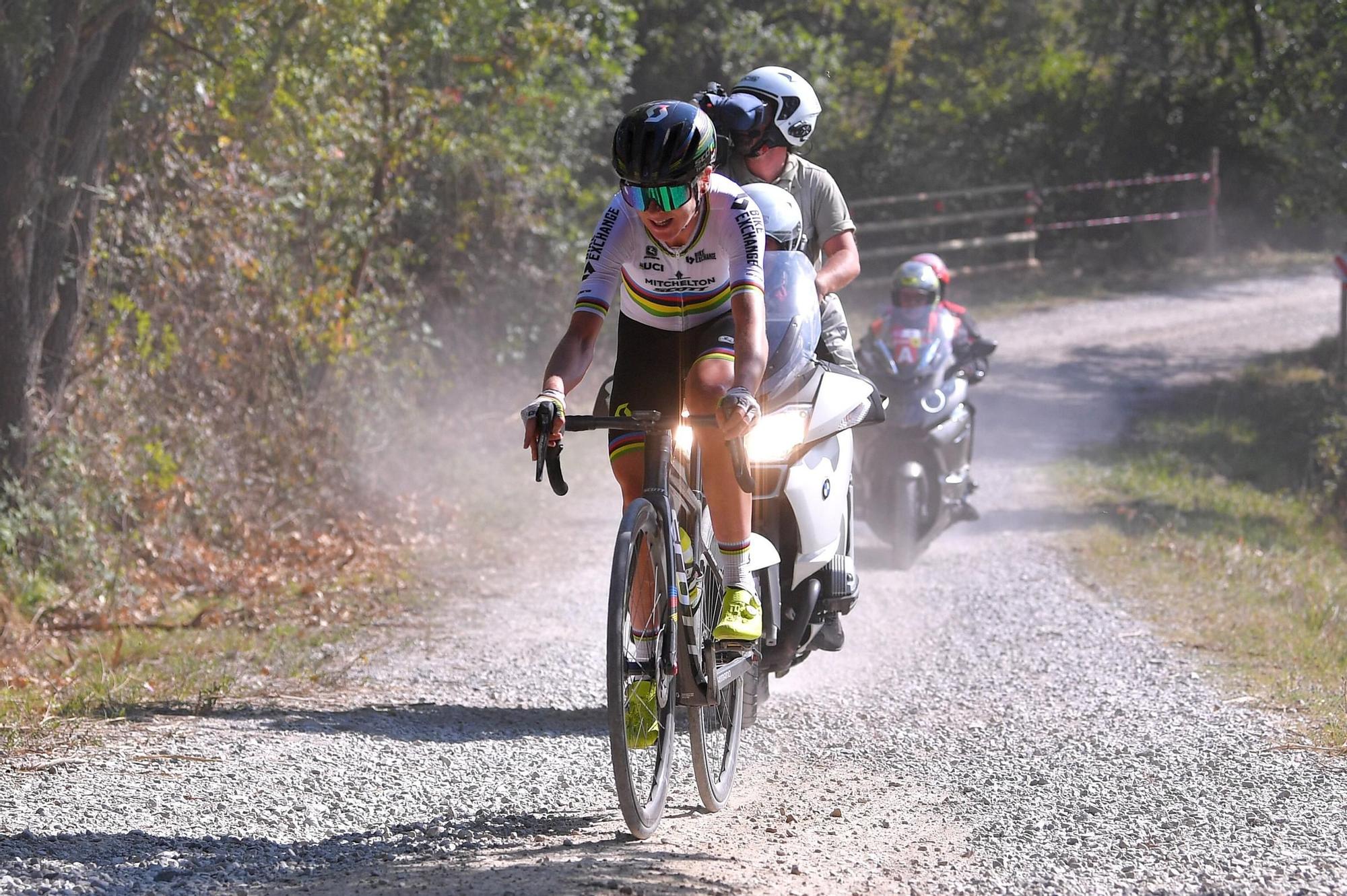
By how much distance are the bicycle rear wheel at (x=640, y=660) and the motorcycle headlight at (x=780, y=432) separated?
32.6 inches

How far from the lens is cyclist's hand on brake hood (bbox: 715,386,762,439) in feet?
14.0

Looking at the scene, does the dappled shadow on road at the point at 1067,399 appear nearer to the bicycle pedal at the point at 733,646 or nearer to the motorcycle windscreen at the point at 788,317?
the motorcycle windscreen at the point at 788,317

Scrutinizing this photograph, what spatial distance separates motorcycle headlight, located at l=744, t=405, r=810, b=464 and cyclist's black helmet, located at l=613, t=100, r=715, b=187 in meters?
1.07

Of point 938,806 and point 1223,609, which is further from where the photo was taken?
point 1223,609

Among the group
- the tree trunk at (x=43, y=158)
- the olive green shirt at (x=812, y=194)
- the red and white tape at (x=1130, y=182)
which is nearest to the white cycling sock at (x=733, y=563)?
the olive green shirt at (x=812, y=194)

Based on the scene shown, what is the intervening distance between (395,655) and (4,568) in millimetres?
2156

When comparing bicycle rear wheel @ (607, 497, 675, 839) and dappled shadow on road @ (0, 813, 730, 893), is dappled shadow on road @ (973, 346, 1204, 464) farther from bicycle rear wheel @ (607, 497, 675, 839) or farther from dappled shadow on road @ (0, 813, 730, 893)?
dappled shadow on road @ (0, 813, 730, 893)

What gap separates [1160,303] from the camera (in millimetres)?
22359

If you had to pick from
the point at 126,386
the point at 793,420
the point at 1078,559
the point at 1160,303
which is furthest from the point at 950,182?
the point at 793,420

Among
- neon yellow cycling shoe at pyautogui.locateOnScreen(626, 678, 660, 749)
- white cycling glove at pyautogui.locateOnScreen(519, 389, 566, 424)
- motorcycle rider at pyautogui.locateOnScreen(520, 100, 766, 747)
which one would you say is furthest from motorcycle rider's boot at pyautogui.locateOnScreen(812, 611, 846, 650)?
white cycling glove at pyautogui.locateOnScreen(519, 389, 566, 424)

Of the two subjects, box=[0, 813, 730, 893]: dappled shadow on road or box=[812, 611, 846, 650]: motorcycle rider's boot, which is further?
box=[812, 611, 846, 650]: motorcycle rider's boot

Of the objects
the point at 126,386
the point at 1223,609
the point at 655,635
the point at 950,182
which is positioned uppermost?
the point at 950,182

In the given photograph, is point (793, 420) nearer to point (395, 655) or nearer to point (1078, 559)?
point (395, 655)

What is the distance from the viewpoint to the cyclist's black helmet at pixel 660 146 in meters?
4.31
